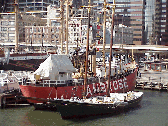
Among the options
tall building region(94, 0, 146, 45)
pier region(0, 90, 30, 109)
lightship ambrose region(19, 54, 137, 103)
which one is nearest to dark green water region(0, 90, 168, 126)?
pier region(0, 90, 30, 109)

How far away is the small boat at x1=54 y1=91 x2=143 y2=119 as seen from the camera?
4008 centimetres

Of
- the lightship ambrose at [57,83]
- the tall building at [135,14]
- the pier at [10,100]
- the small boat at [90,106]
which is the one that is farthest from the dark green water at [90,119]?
the tall building at [135,14]

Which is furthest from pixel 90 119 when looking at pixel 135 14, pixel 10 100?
pixel 135 14

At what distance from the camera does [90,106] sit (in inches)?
1608

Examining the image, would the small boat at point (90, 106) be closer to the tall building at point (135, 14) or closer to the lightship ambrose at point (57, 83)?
the lightship ambrose at point (57, 83)

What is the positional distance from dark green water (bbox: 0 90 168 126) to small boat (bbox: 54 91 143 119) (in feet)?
2.34

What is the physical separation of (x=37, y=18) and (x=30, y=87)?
4898 inches

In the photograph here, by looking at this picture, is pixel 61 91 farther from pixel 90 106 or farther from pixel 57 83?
pixel 90 106

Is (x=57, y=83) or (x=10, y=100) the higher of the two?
(x=57, y=83)

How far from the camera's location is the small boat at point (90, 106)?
40.1 metres

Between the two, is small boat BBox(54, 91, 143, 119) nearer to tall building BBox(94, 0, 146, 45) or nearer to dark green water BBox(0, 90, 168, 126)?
dark green water BBox(0, 90, 168, 126)

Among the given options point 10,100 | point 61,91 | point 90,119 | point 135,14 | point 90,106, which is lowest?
point 90,119

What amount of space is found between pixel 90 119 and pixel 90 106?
148 cm

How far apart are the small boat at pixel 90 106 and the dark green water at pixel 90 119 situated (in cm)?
71
